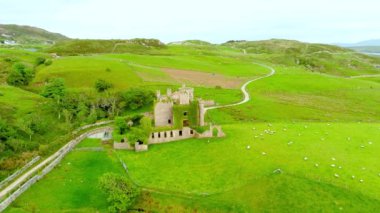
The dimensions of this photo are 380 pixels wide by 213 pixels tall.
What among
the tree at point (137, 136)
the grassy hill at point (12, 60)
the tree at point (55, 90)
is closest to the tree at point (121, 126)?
the tree at point (137, 136)

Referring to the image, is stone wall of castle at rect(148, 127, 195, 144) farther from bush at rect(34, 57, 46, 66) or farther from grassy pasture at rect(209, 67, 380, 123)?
bush at rect(34, 57, 46, 66)

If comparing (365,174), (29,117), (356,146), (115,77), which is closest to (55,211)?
(29,117)

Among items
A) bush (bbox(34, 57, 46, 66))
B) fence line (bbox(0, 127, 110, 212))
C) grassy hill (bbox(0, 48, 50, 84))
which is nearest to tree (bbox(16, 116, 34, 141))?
fence line (bbox(0, 127, 110, 212))

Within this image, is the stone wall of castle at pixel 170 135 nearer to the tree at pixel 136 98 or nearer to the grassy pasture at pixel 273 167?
the grassy pasture at pixel 273 167

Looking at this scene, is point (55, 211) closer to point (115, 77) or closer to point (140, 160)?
point (140, 160)

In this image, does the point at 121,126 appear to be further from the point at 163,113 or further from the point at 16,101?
the point at 16,101

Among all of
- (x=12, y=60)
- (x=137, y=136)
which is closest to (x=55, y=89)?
(x=137, y=136)
